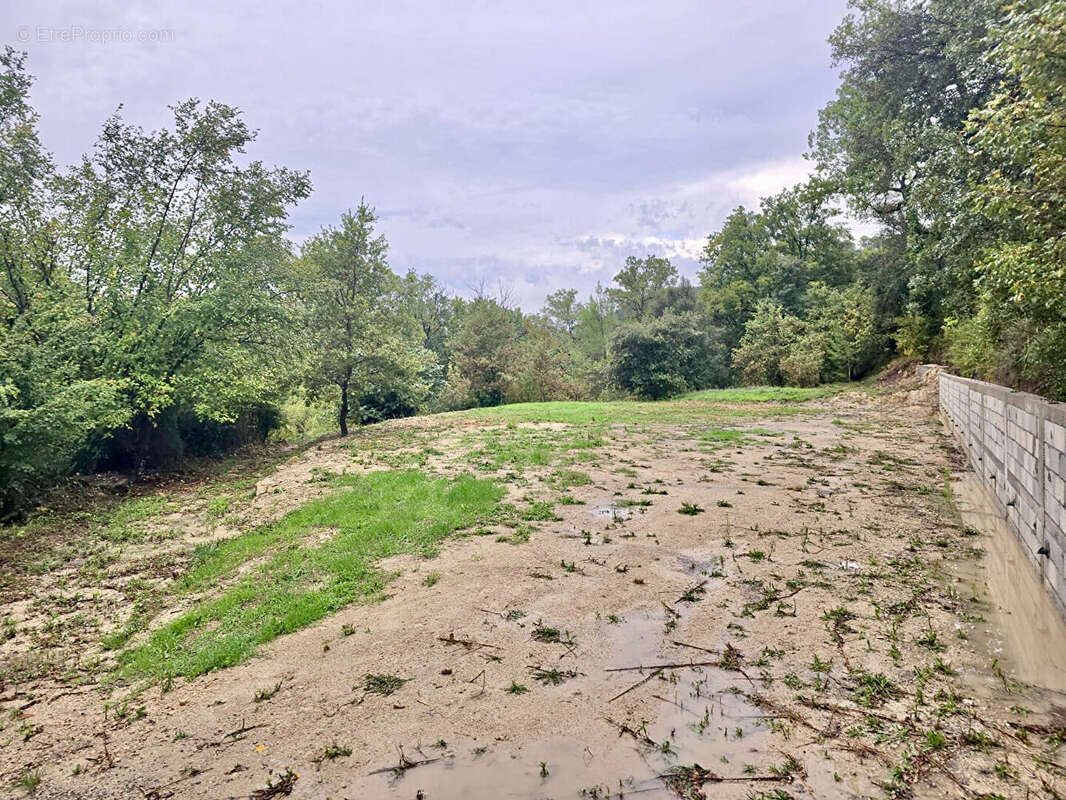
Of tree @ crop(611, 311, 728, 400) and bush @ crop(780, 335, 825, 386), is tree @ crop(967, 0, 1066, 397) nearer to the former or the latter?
bush @ crop(780, 335, 825, 386)

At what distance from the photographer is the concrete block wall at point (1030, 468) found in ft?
14.8

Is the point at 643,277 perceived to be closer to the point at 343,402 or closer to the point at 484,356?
the point at 484,356

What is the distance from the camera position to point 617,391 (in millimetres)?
33031

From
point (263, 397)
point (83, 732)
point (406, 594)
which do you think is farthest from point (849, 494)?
point (263, 397)

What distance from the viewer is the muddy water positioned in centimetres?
357

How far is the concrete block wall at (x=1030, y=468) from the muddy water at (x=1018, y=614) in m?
0.11

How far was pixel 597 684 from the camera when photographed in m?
3.68

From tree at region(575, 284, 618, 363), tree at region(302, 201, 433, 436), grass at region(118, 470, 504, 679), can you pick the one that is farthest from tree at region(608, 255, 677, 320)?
grass at region(118, 470, 504, 679)

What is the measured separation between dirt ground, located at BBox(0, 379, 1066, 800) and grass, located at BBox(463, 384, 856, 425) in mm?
12160

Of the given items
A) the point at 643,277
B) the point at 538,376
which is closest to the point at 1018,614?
the point at 538,376

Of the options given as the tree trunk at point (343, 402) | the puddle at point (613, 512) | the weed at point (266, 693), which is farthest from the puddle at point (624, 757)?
the tree trunk at point (343, 402)

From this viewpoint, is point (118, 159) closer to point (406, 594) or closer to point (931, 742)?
point (406, 594)

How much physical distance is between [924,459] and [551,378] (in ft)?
77.3

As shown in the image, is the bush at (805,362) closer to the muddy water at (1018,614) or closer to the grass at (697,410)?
the grass at (697,410)
